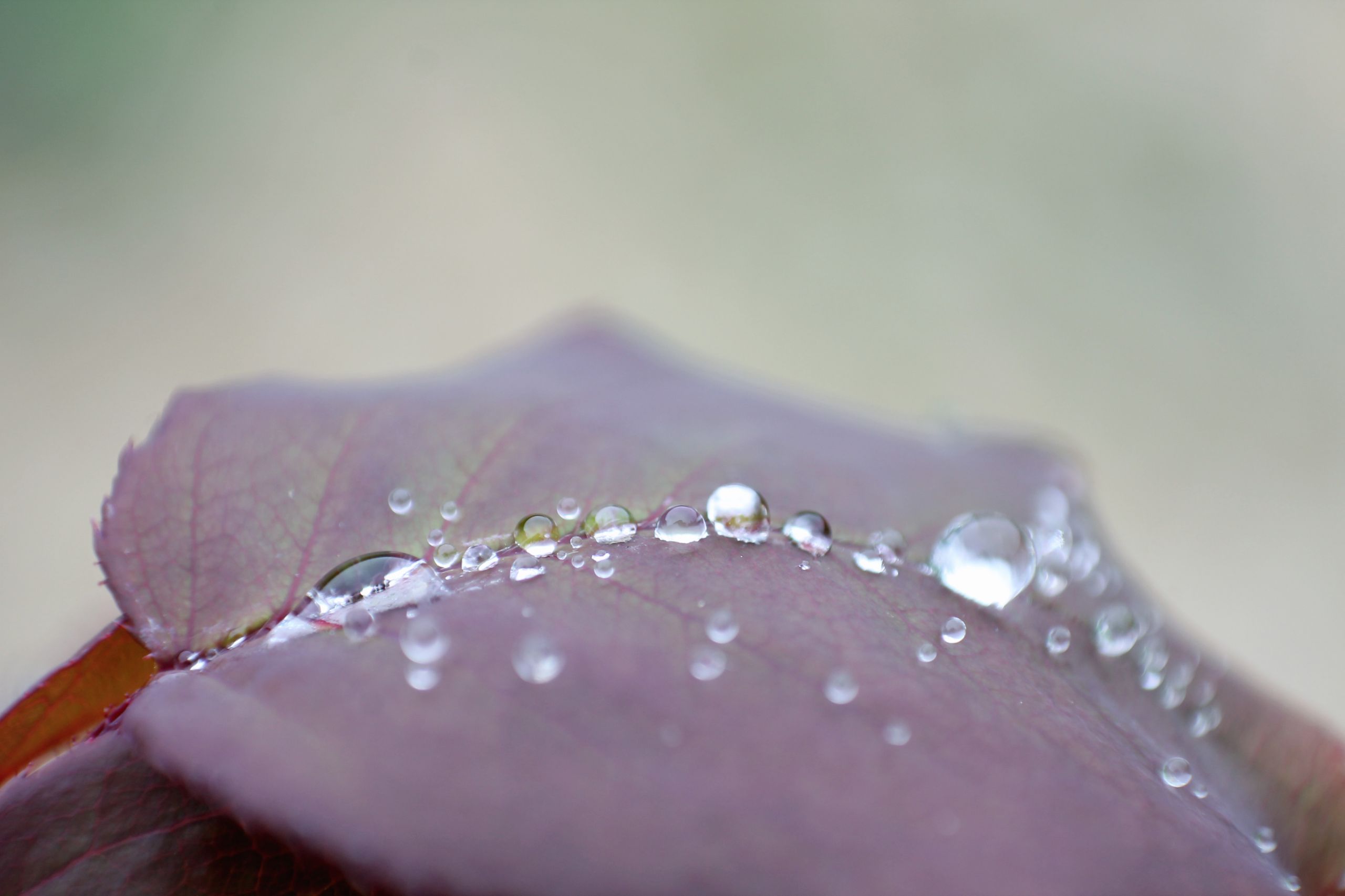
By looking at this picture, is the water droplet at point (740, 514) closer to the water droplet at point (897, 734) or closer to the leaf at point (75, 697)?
the water droplet at point (897, 734)

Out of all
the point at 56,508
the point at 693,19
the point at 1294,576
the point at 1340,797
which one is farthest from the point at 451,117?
the point at 1340,797

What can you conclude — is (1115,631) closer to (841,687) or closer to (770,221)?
(841,687)

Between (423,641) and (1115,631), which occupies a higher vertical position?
(423,641)

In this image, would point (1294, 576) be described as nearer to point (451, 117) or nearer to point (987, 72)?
point (987, 72)

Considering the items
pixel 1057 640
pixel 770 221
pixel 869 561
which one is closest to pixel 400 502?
pixel 869 561

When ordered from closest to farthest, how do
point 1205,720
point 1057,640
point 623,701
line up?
point 623,701 < point 1057,640 < point 1205,720

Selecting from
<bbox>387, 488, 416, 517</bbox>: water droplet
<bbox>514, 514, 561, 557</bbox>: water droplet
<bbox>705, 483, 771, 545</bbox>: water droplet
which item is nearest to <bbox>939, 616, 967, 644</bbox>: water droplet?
<bbox>705, 483, 771, 545</bbox>: water droplet

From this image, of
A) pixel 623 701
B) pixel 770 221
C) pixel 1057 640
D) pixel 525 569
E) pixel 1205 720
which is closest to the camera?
pixel 623 701

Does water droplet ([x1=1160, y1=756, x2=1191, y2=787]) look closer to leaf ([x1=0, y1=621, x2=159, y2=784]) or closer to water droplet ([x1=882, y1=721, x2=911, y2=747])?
water droplet ([x1=882, y1=721, x2=911, y2=747])
